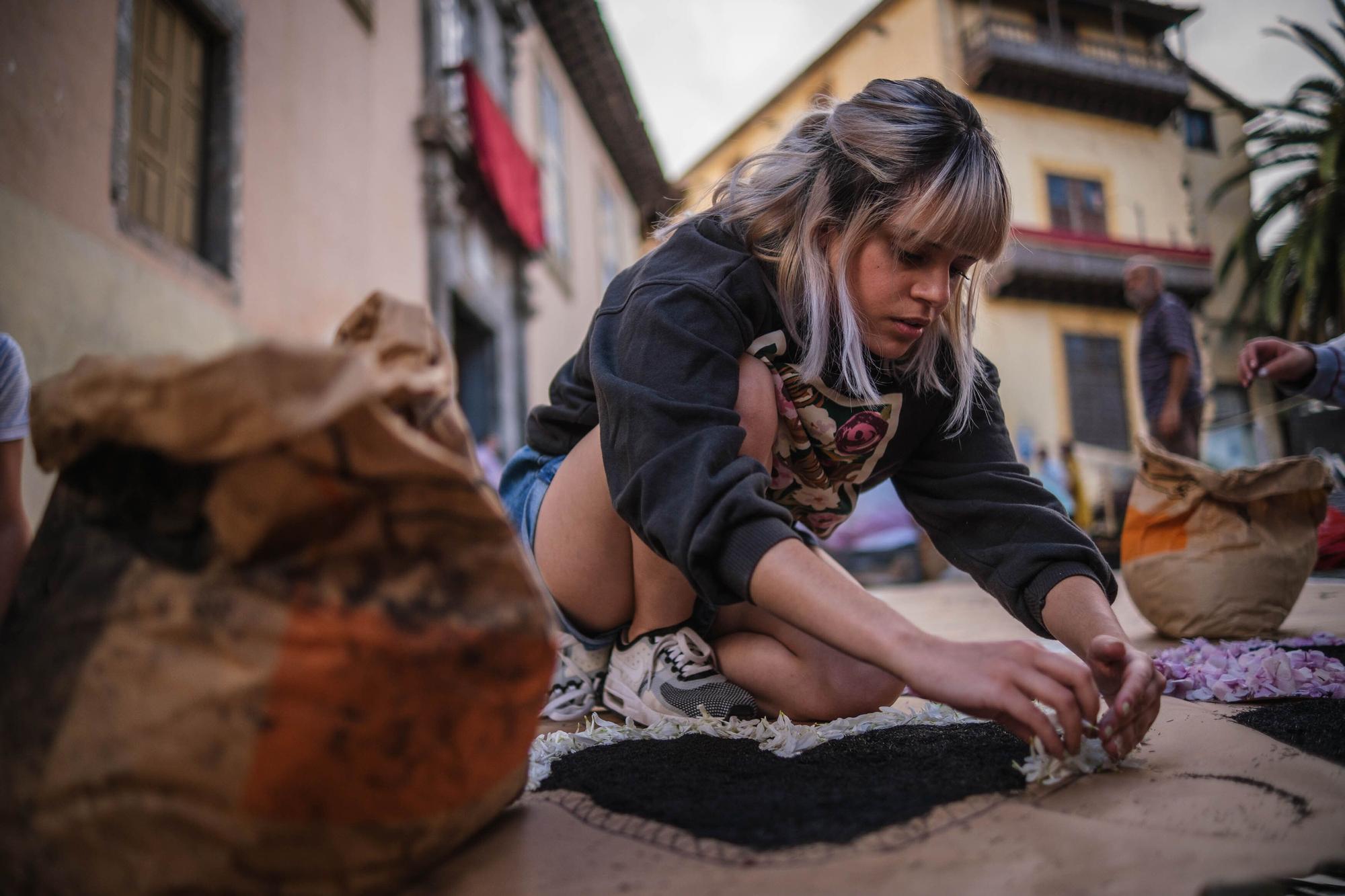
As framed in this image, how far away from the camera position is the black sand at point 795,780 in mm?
842

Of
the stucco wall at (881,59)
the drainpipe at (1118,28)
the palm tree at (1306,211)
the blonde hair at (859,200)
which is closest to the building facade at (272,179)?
the blonde hair at (859,200)

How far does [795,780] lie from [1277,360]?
5.74 ft

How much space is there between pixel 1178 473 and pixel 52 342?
3513 millimetres

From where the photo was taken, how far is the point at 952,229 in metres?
1.29

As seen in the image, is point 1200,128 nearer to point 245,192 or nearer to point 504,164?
point 504,164

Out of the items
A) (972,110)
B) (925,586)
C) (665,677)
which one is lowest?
(925,586)

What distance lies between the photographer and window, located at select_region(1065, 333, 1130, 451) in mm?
13977

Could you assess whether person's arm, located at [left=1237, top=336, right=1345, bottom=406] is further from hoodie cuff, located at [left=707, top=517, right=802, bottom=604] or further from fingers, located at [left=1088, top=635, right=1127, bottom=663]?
hoodie cuff, located at [left=707, top=517, right=802, bottom=604]

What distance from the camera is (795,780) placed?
1008 mm

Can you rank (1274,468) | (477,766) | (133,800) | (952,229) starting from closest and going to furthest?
1. (133,800)
2. (477,766)
3. (952,229)
4. (1274,468)

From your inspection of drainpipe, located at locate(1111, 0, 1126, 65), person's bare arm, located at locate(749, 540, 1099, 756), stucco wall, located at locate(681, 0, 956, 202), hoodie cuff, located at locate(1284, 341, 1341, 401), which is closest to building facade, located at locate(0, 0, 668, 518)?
person's bare arm, located at locate(749, 540, 1099, 756)

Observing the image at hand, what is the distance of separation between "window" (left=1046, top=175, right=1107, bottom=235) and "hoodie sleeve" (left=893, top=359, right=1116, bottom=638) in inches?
581

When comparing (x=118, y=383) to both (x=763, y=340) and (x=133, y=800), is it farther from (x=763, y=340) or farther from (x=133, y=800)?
(x=763, y=340)

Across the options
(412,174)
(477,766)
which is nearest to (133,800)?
(477,766)
